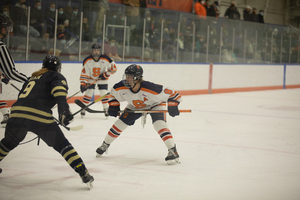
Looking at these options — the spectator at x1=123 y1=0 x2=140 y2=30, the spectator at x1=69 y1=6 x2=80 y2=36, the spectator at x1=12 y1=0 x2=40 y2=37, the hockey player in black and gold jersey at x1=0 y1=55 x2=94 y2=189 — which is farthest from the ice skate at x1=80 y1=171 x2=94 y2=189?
the spectator at x1=123 y1=0 x2=140 y2=30

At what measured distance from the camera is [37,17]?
7.48m

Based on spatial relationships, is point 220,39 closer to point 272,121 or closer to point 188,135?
point 272,121

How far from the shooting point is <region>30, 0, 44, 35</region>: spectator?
24.3 ft

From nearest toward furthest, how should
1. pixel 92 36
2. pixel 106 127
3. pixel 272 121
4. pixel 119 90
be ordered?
pixel 119 90, pixel 106 127, pixel 272 121, pixel 92 36

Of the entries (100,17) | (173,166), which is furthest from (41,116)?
(100,17)

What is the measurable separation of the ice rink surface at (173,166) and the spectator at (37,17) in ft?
7.98

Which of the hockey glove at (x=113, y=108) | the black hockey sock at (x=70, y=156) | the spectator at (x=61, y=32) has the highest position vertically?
the spectator at (x=61, y=32)

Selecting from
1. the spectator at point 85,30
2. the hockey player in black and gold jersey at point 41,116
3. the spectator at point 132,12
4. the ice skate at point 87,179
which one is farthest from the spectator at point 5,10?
the ice skate at point 87,179

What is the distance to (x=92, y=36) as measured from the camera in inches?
336

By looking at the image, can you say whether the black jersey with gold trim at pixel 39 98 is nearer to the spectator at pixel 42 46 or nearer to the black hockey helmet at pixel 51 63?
the black hockey helmet at pixel 51 63

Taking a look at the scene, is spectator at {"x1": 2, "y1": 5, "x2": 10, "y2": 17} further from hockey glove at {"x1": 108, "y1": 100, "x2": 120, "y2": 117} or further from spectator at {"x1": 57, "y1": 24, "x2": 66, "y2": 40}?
hockey glove at {"x1": 108, "y1": 100, "x2": 120, "y2": 117}

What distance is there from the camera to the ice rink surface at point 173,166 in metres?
2.88

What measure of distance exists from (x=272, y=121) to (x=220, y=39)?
211 inches

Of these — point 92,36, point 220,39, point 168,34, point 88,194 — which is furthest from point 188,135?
point 220,39
